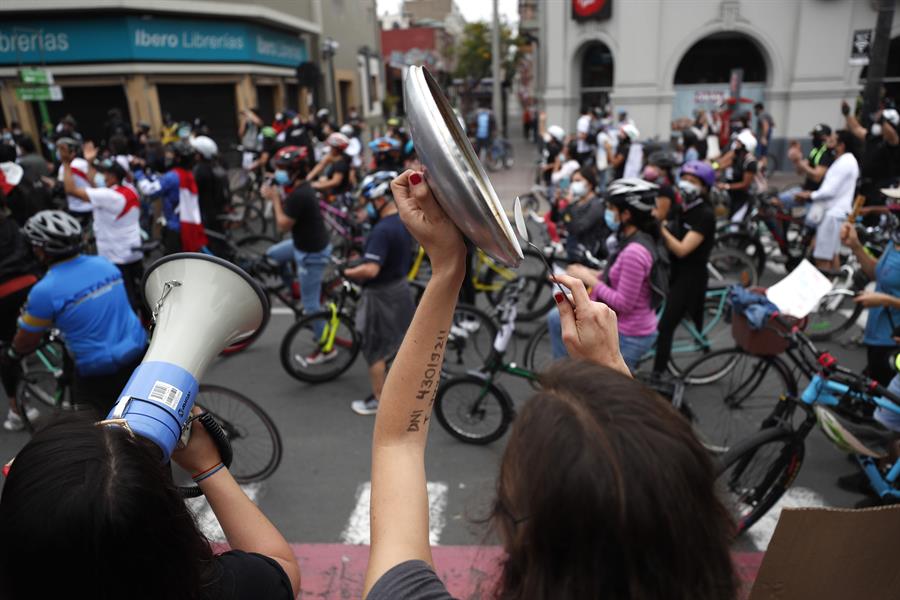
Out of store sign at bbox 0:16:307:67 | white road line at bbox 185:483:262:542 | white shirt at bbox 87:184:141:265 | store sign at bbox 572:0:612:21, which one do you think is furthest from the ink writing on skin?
store sign at bbox 0:16:307:67

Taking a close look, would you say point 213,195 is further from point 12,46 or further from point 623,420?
point 12,46

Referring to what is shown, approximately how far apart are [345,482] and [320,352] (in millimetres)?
1794

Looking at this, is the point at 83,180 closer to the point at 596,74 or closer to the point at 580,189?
the point at 580,189

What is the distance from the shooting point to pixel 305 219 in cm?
588

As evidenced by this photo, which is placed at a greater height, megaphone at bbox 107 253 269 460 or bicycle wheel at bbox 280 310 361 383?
megaphone at bbox 107 253 269 460

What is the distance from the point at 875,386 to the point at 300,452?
12.3ft

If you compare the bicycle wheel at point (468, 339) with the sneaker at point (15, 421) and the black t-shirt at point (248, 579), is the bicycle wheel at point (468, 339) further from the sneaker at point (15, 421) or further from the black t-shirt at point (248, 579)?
the black t-shirt at point (248, 579)

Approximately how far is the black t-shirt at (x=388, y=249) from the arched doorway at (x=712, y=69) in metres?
16.7

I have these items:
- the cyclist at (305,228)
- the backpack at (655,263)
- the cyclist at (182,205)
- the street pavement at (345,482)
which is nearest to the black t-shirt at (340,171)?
the cyclist at (182,205)

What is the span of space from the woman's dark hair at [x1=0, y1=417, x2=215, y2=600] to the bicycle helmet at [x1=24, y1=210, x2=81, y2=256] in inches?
107

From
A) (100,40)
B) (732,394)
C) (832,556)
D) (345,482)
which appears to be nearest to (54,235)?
(345,482)

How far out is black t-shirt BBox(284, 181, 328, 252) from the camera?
5.80 meters

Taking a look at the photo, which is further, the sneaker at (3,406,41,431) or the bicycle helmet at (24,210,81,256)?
the sneaker at (3,406,41,431)

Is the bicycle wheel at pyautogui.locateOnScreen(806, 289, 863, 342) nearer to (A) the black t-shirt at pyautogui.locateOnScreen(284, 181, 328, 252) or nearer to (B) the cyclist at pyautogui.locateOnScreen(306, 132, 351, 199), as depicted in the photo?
(A) the black t-shirt at pyautogui.locateOnScreen(284, 181, 328, 252)
